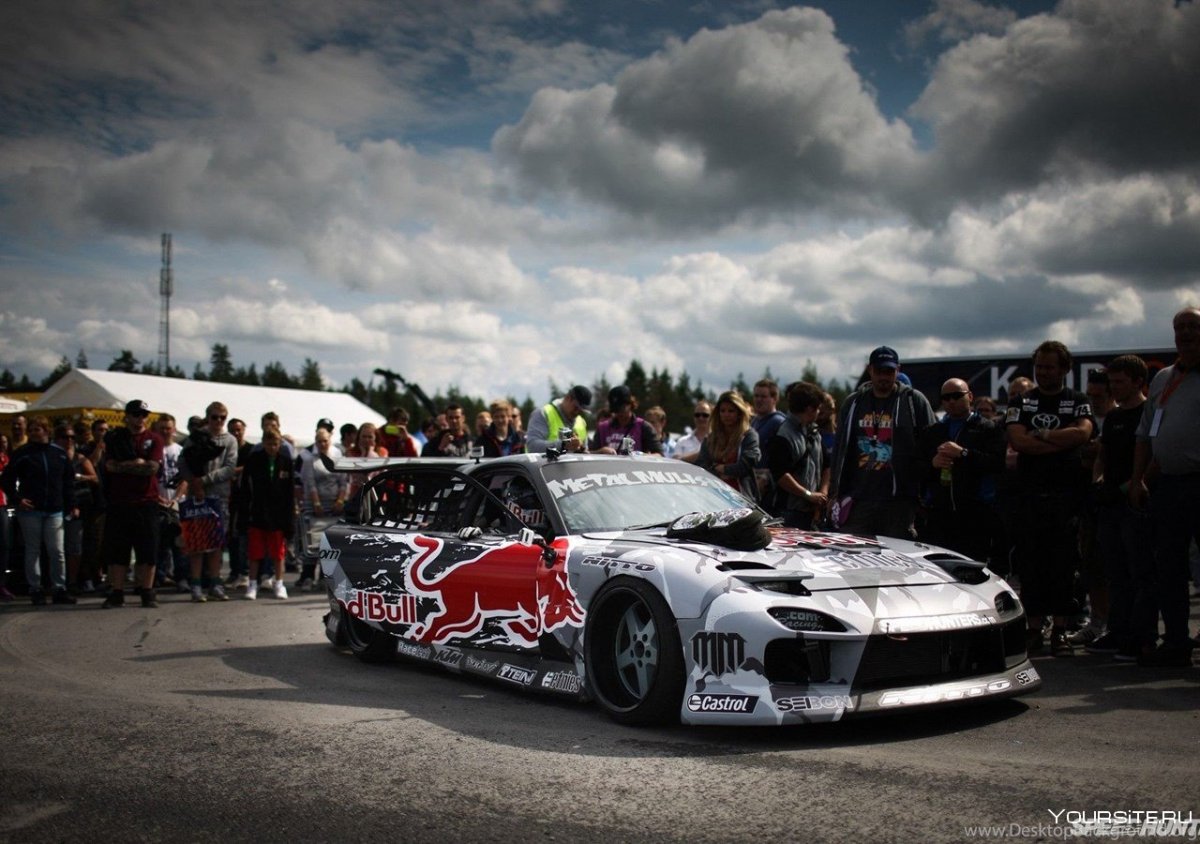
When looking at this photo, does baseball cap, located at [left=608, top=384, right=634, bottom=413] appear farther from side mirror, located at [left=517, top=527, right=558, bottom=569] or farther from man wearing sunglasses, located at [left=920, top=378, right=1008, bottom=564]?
side mirror, located at [left=517, top=527, right=558, bottom=569]

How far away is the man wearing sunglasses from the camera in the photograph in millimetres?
7105

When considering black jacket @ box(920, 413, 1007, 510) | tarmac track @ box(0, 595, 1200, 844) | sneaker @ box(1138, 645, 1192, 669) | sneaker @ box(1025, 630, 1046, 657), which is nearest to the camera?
tarmac track @ box(0, 595, 1200, 844)

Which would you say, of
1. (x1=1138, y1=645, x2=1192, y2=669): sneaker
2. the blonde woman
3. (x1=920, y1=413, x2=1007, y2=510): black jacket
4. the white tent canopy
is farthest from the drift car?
the white tent canopy

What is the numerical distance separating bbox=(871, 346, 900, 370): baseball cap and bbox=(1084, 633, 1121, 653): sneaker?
226cm

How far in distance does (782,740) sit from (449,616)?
2.50 m

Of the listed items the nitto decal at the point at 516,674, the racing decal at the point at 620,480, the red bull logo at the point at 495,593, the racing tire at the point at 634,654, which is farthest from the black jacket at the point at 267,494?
the racing tire at the point at 634,654

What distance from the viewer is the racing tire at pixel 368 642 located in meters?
7.28

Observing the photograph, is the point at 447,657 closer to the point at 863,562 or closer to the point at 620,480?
the point at 620,480

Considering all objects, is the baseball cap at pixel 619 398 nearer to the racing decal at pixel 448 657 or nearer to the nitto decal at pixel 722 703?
the racing decal at pixel 448 657

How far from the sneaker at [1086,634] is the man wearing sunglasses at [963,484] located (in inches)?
32.7

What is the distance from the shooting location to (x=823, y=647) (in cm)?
461

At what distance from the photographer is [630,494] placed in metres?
6.31

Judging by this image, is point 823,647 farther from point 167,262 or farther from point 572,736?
point 167,262

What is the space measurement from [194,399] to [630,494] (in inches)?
855
